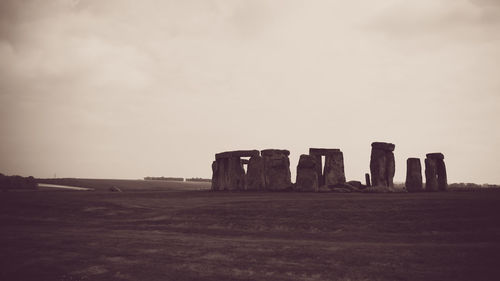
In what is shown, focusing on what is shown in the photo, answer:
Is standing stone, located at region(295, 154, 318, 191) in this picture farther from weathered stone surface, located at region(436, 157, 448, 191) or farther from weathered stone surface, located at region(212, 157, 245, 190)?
weathered stone surface, located at region(436, 157, 448, 191)

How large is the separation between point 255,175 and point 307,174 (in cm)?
432

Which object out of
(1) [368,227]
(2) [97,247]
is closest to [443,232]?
(1) [368,227]

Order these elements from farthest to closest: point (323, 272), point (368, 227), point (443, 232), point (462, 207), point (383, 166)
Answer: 1. point (383, 166)
2. point (462, 207)
3. point (368, 227)
4. point (443, 232)
5. point (323, 272)

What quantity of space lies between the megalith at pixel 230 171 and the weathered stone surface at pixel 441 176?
14160mm

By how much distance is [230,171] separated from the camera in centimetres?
3042

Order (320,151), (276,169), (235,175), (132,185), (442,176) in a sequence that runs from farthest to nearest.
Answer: (132,185) < (235,175) < (320,151) < (442,176) < (276,169)

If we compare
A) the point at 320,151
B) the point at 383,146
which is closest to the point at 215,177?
the point at 320,151

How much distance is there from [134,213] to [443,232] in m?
13.1

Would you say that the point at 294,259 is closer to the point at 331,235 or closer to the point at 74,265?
the point at 331,235

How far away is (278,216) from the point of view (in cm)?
Result: 1480

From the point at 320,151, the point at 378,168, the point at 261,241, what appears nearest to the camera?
the point at 261,241

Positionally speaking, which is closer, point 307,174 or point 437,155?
point 307,174

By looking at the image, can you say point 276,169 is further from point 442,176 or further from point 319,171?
point 442,176

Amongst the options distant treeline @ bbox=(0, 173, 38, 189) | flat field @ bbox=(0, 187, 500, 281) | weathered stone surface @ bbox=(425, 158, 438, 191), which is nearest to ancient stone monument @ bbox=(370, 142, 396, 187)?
weathered stone surface @ bbox=(425, 158, 438, 191)
